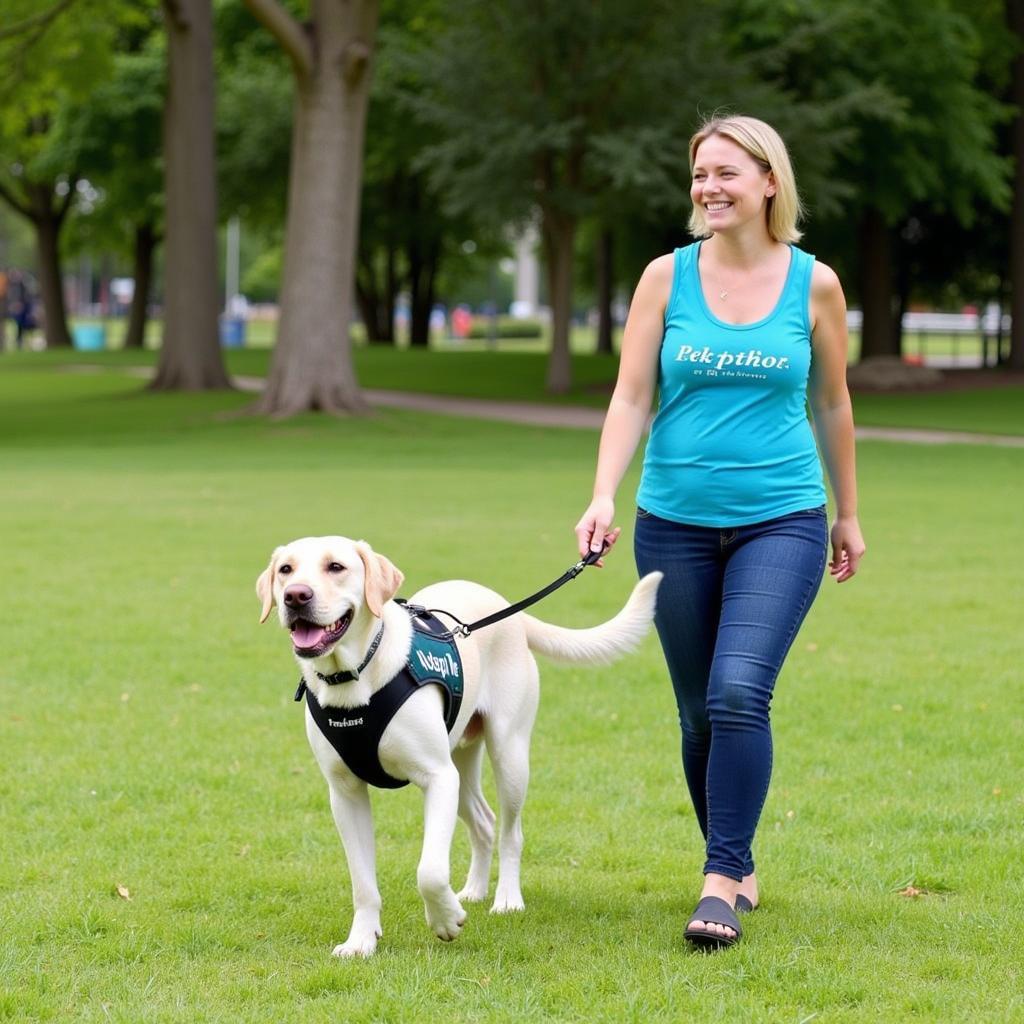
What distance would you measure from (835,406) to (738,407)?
435 mm

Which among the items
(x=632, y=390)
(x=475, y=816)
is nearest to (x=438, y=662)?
(x=475, y=816)

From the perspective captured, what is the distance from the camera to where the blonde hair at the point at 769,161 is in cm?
476

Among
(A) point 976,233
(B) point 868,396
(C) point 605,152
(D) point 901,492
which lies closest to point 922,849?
(D) point 901,492

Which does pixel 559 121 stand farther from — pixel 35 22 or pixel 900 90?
pixel 35 22

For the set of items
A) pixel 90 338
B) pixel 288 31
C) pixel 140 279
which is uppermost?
pixel 288 31

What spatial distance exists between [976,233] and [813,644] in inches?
→ 1366

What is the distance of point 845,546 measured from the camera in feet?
17.0

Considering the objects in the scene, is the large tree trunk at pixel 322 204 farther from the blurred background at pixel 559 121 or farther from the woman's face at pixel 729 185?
the woman's face at pixel 729 185

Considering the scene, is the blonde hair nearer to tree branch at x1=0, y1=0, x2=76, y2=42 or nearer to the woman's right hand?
the woman's right hand

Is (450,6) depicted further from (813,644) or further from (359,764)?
(359,764)

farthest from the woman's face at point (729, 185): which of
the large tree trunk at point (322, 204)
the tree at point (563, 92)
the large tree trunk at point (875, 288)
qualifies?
the large tree trunk at point (875, 288)

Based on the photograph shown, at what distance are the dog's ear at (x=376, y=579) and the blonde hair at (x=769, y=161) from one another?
1.39 metres

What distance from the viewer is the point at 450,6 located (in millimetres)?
32656

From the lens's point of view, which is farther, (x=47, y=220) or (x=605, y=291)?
(x=47, y=220)
